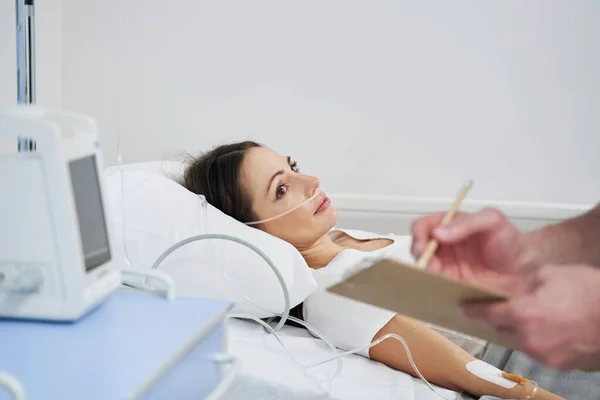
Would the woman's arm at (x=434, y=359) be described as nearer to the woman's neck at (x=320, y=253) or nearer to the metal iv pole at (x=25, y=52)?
the woman's neck at (x=320, y=253)

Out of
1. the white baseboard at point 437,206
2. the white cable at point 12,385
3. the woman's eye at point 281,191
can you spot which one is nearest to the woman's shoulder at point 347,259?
the woman's eye at point 281,191

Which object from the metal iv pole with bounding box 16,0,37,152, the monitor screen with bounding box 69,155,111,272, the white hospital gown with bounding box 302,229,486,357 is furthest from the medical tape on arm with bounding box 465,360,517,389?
the metal iv pole with bounding box 16,0,37,152

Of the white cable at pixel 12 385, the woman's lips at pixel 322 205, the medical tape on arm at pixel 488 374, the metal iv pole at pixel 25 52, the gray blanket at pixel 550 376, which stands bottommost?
the gray blanket at pixel 550 376

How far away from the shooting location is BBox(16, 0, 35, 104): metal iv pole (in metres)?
1.62

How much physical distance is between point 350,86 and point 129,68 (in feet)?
2.35

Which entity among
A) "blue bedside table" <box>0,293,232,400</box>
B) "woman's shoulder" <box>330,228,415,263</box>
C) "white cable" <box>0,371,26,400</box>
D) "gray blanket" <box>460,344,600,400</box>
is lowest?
"gray blanket" <box>460,344,600,400</box>

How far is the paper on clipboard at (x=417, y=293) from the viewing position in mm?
808

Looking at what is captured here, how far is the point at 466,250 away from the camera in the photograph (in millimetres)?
1082

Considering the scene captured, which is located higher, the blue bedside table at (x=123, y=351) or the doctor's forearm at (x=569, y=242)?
the doctor's forearm at (x=569, y=242)

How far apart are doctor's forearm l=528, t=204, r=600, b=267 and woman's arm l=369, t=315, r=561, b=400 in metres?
0.61

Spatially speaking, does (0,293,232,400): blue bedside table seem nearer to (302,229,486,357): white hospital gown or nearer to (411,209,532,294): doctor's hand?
(411,209,532,294): doctor's hand

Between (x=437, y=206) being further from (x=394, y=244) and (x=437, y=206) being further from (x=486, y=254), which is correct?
(x=486, y=254)

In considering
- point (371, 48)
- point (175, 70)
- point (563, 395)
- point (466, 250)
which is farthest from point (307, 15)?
point (466, 250)

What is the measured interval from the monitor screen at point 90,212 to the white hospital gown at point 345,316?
675 millimetres
